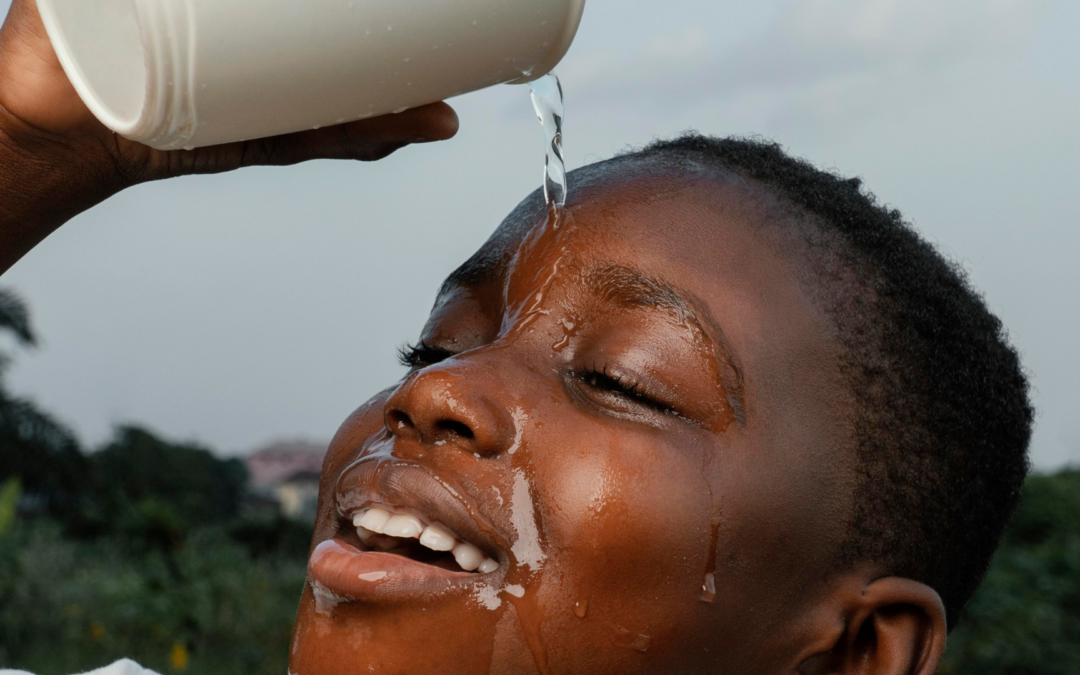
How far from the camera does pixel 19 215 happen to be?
6.15 ft

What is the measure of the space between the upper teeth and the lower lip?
21 millimetres

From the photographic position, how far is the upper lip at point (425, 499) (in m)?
1.55

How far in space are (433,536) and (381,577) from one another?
97mm

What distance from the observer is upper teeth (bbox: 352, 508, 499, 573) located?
1571 mm

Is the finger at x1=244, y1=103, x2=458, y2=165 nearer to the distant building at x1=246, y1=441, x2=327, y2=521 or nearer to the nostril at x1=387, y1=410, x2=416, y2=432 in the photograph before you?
the nostril at x1=387, y1=410, x2=416, y2=432

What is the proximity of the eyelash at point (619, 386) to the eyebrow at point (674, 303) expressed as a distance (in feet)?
0.36

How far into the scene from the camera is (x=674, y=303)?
169 centimetres

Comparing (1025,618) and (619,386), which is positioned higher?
(619,386)

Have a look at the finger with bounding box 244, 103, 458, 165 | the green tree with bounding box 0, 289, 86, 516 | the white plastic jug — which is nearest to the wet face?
the finger with bounding box 244, 103, 458, 165

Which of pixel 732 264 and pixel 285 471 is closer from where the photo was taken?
pixel 732 264

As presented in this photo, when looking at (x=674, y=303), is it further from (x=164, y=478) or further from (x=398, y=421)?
(x=164, y=478)

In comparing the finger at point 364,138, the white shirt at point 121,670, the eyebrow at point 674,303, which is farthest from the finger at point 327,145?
the white shirt at point 121,670

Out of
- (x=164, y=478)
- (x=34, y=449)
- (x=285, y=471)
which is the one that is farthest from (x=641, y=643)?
(x=285, y=471)

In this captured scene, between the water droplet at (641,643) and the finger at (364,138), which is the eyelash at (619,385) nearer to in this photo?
the water droplet at (641,643)
